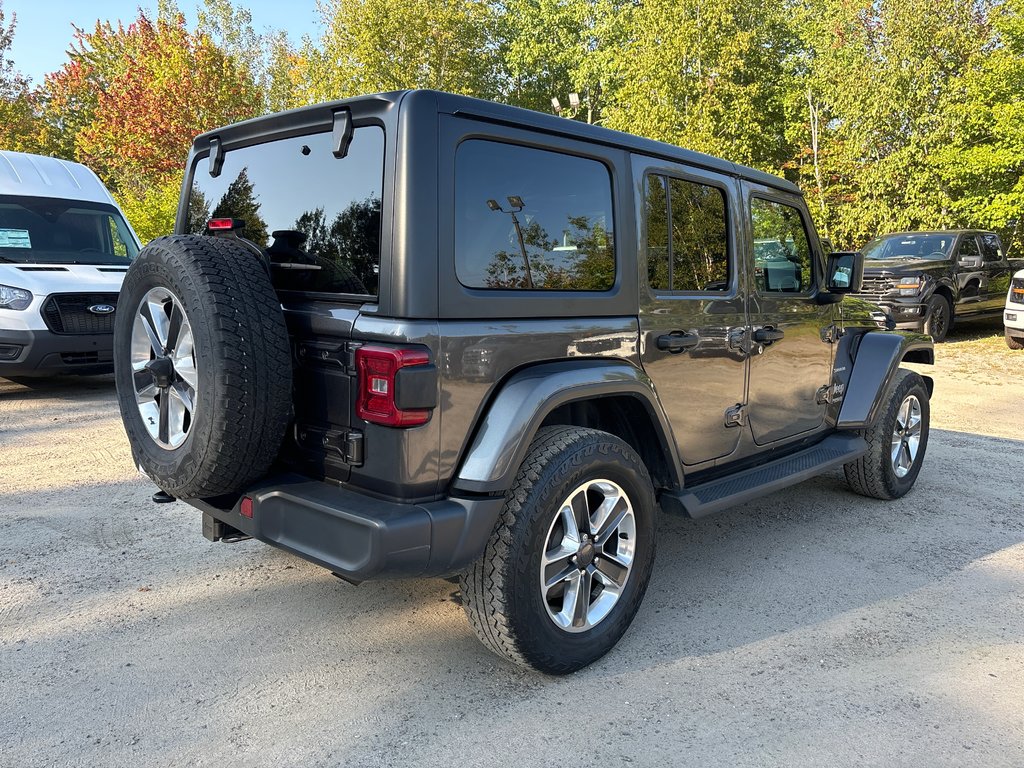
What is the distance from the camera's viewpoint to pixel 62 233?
793 centimetres

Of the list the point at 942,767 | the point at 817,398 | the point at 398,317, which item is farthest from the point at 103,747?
the point at 817,398

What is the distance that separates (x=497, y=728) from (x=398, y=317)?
136 cm

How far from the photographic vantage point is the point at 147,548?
3859 mm

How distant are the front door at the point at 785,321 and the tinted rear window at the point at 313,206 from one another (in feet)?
6.76

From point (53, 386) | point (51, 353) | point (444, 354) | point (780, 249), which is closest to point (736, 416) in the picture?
point (780, 249)

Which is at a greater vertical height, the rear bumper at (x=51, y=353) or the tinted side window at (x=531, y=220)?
the tinted side window at (x=531, y=220)

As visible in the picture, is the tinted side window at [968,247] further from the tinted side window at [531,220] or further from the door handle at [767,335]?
the tinted side window at [531,220]

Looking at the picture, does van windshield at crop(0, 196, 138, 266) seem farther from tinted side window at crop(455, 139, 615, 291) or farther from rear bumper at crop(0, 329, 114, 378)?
tinted side window at crop(455, 139, 615, 291)

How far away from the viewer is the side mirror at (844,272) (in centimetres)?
429

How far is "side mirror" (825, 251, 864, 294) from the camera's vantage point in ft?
14.1

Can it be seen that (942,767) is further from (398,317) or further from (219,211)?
(219,211)

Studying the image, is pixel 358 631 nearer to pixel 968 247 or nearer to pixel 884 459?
pixel 884 459

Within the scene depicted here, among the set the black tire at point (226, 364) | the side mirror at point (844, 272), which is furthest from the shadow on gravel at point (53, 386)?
the side mirror at point (844, 272)

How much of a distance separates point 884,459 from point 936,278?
352 inches
